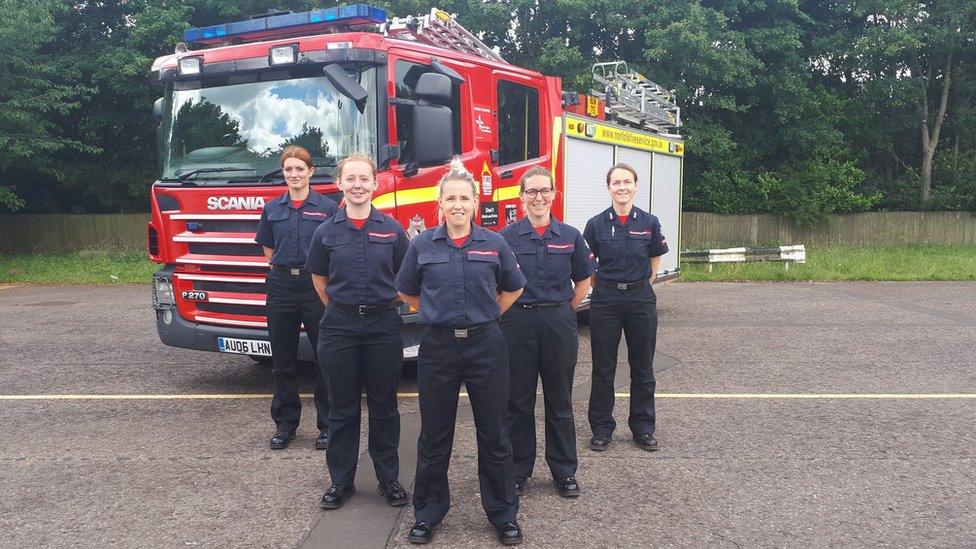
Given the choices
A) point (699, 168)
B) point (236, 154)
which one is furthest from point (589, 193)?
point (699, 168)

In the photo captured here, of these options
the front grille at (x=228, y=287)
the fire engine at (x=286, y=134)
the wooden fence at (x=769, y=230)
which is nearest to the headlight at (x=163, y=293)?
the fire engine at (x=286, y=134)

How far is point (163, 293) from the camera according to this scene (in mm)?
6516

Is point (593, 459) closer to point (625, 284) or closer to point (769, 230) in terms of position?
point (625, 284)

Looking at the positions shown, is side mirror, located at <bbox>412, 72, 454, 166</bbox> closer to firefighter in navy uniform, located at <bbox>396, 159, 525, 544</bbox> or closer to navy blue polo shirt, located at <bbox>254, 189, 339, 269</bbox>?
navy blue polo shirt, located at <bbox>254, 189, 339, 269</bbox>

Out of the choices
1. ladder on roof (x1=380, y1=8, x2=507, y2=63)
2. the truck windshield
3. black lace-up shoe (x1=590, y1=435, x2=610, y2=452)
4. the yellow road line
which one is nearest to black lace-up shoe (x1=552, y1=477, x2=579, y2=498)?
black lace-up shoe (x1=590, y1=435, x2=610, y2=452)

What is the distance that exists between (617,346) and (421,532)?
2005 mm

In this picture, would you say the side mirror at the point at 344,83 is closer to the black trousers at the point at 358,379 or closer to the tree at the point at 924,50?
the black trousers at the point at 358,379

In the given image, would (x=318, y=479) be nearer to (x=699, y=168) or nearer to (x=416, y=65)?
(x=416, y=65)

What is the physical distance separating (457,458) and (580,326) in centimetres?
551

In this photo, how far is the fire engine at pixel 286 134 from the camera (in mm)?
5844

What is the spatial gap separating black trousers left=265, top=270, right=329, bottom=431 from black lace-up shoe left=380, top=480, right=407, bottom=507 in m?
0.94

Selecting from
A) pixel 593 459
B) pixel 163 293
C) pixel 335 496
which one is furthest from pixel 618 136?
pixel 335 496

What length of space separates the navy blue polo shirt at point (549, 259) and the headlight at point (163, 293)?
131 inches

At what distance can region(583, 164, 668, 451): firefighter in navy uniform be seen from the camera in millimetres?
5191
